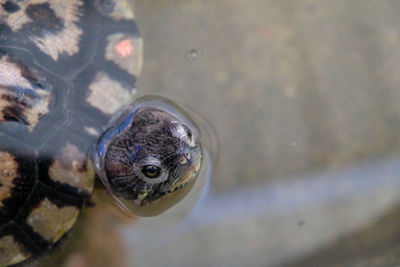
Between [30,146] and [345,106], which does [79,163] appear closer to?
[30,146]

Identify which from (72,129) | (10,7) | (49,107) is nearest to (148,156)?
(72,129)

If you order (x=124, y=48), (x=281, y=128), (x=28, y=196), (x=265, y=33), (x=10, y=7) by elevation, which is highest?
(x=265, y=33)

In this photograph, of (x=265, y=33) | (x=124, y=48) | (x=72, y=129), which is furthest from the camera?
(x=265, y=33)

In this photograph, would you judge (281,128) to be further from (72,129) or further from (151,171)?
(72,129)

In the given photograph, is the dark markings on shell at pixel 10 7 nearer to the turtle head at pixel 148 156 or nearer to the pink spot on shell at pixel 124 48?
the pink spot on shell at pixel 124 48

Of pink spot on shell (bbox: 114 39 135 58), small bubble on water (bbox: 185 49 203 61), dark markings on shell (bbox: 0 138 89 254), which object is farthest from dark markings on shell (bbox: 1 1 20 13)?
small bubble on water (bbox: 185 49 203 61)

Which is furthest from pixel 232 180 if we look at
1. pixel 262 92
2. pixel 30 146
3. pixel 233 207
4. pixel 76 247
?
pixel 30 146

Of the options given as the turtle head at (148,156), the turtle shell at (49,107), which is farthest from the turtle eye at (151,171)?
the turtle shell at (49,107)
